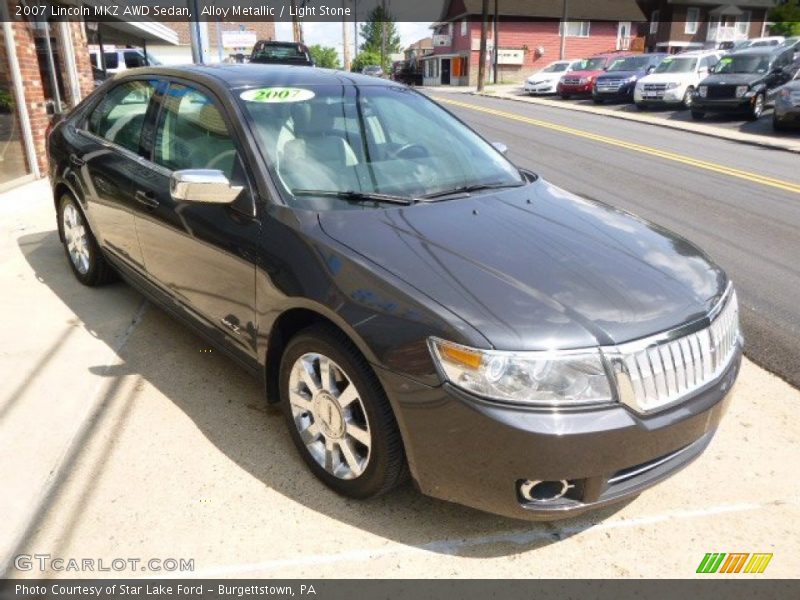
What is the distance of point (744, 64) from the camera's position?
61.9 feet

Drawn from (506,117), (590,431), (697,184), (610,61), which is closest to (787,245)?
(697,184)

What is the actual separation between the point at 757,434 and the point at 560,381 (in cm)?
171

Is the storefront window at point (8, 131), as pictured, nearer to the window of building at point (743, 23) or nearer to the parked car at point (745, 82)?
the parked car at point (745, 82)

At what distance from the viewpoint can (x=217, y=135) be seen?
335 cm

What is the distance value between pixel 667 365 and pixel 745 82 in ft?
61.2

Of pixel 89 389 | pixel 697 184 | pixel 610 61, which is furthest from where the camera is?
pixel 610 61

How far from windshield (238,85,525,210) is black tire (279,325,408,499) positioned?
61cm

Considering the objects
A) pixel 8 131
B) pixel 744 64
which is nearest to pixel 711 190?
pixel 8 131

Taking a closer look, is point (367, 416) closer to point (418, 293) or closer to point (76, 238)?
point (418, 293)

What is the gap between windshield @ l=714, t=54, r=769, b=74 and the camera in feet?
60.9

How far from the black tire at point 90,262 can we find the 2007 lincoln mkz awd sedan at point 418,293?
888 millimetres

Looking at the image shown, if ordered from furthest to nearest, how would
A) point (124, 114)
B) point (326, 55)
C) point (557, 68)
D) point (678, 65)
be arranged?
point (326, 55) → point (557, 68) → point (678, 65) → point (124, 114)

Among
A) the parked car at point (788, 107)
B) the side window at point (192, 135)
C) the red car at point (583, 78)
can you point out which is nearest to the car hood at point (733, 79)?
the parked car at point (788, 107)
